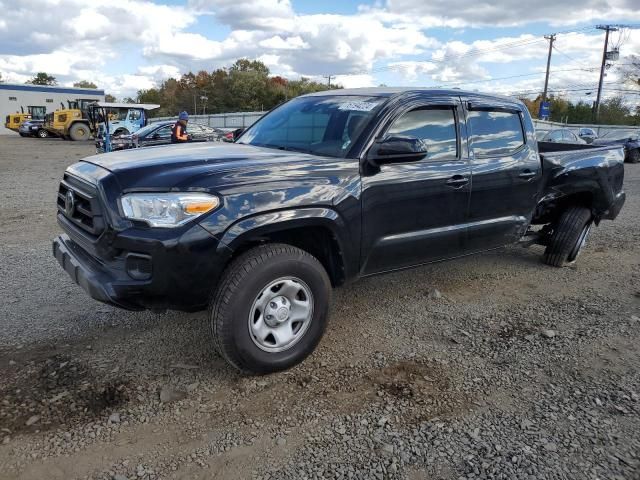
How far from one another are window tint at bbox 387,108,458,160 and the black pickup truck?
0.01 m

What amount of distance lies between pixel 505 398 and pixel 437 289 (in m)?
1.96

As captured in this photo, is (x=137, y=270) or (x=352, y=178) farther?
(x=352, y=178)

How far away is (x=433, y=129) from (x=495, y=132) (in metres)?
0.83

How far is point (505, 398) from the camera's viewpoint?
318 centimetres

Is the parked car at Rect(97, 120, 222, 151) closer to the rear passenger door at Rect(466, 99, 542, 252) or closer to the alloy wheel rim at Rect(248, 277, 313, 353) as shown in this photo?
the rear passenger door at Rect(466, 99, 542, 252)

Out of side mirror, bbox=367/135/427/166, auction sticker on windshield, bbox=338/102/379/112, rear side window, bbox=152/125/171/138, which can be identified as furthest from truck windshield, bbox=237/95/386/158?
rear side window, bbox=152/125/171/138

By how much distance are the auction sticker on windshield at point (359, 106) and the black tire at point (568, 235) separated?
9.77 feet

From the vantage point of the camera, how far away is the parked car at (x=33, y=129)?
36631 millimetres

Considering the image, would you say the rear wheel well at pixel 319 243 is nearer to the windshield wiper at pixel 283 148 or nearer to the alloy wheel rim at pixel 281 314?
the alloy wheel rim at pixel 281 314

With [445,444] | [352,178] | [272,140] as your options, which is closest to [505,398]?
[445,444]

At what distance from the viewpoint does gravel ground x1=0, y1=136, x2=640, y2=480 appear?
2580 millimetres

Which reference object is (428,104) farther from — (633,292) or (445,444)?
(633,292)

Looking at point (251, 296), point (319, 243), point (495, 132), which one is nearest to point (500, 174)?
point (495, 132)

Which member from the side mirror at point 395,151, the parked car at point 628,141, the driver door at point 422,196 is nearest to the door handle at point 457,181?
the driver door at point 422,196
